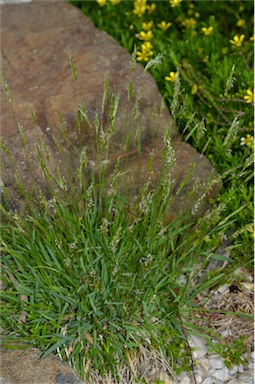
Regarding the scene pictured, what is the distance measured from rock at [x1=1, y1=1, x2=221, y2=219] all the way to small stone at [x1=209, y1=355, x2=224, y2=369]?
749mm

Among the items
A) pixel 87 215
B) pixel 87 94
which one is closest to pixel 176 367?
pixel 87 215

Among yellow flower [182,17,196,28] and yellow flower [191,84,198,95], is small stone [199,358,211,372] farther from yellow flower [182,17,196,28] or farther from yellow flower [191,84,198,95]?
yellow flower [182,17,196,28]

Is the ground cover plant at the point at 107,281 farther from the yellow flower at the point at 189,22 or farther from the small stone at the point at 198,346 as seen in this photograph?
the yellow flower at the point at 189,22

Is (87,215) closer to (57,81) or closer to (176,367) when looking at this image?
(176,367)

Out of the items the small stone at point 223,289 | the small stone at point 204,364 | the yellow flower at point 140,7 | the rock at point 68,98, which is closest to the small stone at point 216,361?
the small stone at point 204,364

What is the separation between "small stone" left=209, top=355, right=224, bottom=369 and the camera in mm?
3463

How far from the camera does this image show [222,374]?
135 inches

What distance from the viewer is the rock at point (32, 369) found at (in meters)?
3.04

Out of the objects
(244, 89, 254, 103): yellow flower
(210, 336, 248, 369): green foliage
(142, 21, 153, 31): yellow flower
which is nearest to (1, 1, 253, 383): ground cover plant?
(210, 336, 248, 369): green foliage

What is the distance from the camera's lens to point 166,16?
4.82 metres

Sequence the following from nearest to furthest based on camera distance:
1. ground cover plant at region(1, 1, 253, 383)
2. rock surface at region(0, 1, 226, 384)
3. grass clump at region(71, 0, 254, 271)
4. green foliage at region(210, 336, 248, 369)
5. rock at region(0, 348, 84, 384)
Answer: rock at region(0, 348, 84, 384), ground cover plant at region(1, 1, 253, 383), green foliage at region(210, 336, 248, 369), rock surface at region(0, 1, 226, 384), grass clump at region(71, 0, 254, 271)

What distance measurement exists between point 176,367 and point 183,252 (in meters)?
0.55

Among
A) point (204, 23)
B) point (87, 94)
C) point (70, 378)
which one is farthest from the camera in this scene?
point (204, 23)

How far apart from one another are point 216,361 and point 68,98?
1.69 metres
